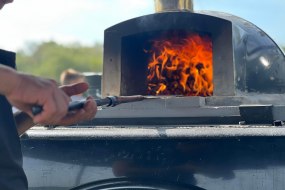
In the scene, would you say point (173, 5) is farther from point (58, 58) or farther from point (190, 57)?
point (58, 58)

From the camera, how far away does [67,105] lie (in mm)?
1063

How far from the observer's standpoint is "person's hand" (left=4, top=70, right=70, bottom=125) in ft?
3.37

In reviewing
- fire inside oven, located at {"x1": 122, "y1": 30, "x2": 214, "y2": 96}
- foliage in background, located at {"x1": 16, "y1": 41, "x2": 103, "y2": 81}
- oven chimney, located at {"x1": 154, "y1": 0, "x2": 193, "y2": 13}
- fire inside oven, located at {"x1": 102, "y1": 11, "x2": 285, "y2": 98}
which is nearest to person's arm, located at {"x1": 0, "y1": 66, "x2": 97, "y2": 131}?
fire inside oven, located at {"x1": 102, "y1": 11, "x2": 285, "y2": 98}

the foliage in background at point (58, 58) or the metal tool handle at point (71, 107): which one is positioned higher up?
the foliage in background at point (58, 58)

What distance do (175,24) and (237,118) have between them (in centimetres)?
114

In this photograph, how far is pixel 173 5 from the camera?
3.27 meters

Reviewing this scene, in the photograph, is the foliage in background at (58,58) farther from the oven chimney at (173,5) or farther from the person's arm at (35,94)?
the person's arm at (35,94)

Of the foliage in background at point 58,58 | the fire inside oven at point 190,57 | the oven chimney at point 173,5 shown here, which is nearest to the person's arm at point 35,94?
the fire inside oven at point 190,57

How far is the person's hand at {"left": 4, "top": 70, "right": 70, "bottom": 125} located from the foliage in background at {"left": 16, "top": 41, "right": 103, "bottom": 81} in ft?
85.3

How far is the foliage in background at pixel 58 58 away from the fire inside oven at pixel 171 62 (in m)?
23.8

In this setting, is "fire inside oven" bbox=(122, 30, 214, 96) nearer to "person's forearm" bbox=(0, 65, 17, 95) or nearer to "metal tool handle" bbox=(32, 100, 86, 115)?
"metal tool handle" bbox=(32, 100, 86, 115)

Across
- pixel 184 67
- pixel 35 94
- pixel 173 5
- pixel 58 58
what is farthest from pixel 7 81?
pixel 58 58

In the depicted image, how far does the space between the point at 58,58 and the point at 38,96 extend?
27159 mm

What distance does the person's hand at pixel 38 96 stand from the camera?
103 cm
